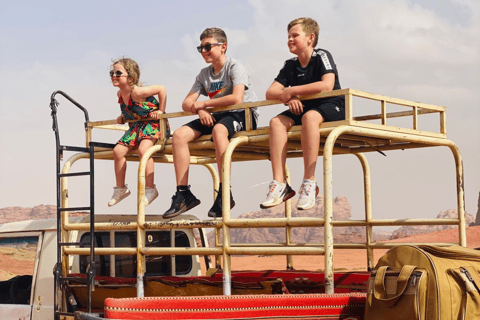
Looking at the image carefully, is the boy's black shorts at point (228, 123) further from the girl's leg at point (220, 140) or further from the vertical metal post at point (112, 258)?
the vertical metal post at point (112, 258)

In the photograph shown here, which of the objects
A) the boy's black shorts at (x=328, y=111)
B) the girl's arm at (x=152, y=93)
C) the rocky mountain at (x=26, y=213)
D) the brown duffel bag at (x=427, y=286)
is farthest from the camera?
the rocky mountain at (x=26, y=213)

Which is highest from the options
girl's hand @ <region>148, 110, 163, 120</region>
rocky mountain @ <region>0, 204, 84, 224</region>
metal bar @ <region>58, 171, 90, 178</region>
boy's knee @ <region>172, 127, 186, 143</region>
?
girl's hand @ <region>148, 110, 163, 120</region>

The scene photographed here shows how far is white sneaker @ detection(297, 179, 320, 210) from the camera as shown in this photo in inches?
224

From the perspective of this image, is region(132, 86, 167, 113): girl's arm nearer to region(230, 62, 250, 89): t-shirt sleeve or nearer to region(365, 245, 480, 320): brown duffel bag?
region(230, 62, 250, 89): t-shirt sleeve

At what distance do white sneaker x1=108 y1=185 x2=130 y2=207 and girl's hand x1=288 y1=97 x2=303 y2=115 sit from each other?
6.88ft

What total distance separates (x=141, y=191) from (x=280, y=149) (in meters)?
1.15

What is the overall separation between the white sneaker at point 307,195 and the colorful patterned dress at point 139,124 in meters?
1.62

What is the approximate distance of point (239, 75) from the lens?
6.55 m

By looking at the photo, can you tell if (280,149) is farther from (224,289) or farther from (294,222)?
(224,289)

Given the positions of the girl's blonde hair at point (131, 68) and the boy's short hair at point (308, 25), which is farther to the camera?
the girl's blonde hair at point (131, 68)

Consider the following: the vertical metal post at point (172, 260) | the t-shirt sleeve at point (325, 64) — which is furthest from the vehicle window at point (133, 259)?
the t-shirt sleeve at point (325, 64)

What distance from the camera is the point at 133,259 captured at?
22.7 feet

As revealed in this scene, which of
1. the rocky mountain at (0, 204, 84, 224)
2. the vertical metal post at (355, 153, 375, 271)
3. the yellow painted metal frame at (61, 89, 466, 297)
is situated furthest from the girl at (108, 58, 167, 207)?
the rocky mountain at (0, 204, 84, 224)

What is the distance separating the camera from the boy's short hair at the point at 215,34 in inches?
263
